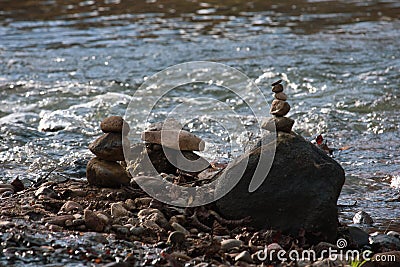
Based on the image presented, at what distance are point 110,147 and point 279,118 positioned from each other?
3.46ft

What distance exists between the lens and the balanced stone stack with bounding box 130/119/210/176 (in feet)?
14.4

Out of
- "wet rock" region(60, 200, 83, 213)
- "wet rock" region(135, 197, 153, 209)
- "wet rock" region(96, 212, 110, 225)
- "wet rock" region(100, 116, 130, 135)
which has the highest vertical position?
"wet rock" region(100, 116, 130, 135)

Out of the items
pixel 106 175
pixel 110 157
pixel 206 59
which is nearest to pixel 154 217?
pixel 106 175

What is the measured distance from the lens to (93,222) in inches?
144

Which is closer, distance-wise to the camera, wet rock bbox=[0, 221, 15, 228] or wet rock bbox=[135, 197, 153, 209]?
wet rock bbox=[0, 221, 15, 228]

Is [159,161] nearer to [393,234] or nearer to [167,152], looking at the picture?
[167,152]

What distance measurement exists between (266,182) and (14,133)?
10.7ft

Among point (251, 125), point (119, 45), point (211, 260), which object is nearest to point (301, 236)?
point (211, 260)

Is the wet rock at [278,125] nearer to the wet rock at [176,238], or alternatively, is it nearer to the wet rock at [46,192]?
the wet rock at [176,238]

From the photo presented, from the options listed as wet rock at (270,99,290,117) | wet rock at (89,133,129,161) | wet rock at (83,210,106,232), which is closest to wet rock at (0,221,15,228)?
wet rock at (83,210,106,232)

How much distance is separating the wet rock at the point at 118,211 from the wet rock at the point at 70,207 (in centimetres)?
19

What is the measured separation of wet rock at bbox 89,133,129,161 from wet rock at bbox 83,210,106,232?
0.70m

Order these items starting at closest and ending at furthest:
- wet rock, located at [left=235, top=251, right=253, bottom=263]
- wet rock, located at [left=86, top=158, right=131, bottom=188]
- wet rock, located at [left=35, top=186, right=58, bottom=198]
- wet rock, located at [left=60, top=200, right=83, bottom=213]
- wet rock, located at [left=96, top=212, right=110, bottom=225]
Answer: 1. wet rock, located at [left=235, top=251, right=253, bottom=263]
2. wet rock, located at [left=96, top=212, right=110, bottom=225]
3. wet rock, located at [left=60, top=200, right=83, bottom=213]
4. wet rock, located at [left=35, top=186, right=58, bottom=198]
5. wet rock, located at [left=86, top=158, right=131, bottom=188]

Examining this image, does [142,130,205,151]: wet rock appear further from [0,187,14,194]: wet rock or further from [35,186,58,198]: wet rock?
[0,187,14,194]: wet rock
